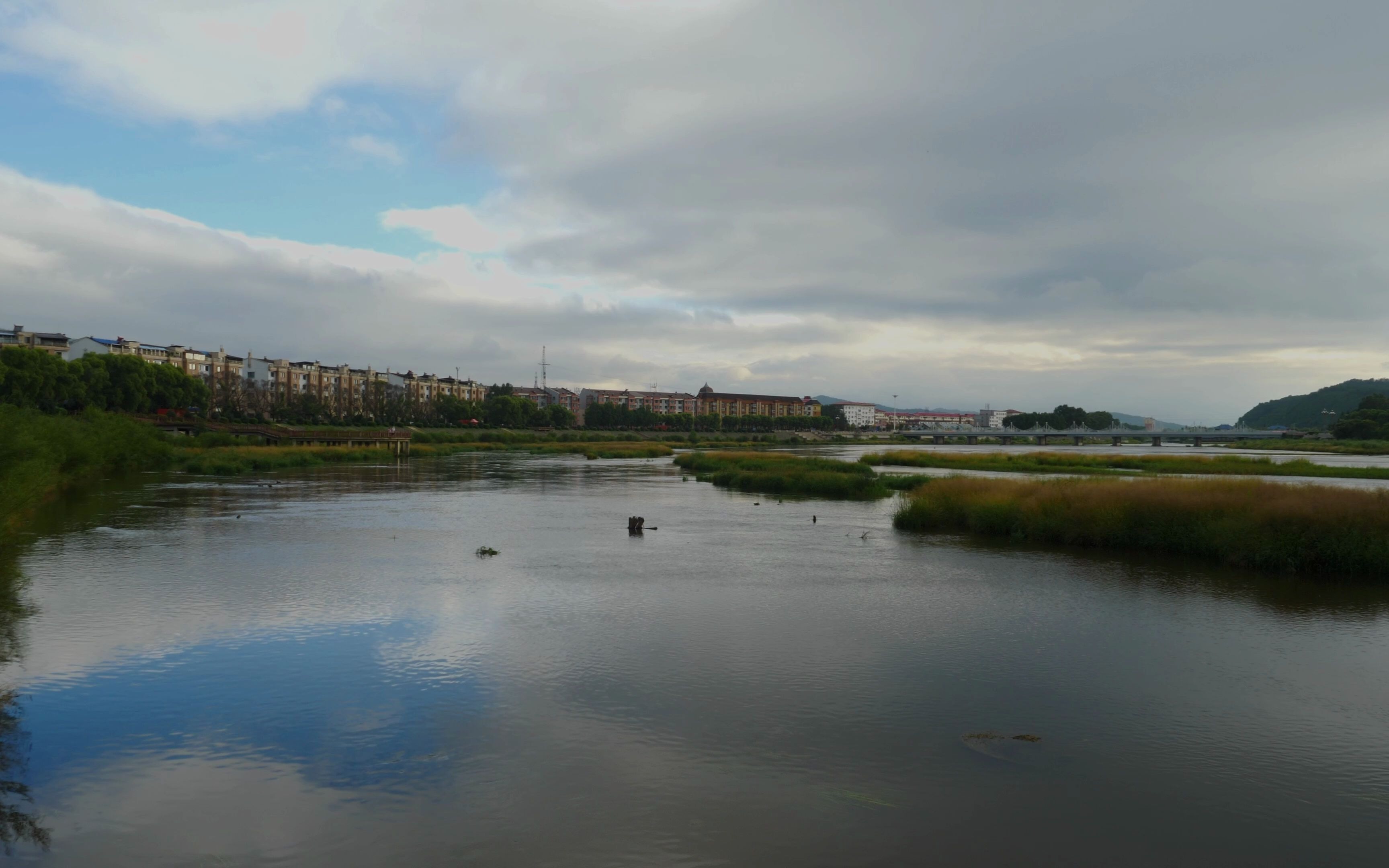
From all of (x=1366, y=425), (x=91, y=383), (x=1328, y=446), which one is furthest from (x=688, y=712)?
(x=1366, y=425)

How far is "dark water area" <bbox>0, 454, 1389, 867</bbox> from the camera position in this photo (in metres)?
8.91

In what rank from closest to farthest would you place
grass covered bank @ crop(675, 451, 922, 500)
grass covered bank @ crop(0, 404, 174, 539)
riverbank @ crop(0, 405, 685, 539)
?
grass covered bank @ crop(0, 404, 174, 539) → riverbank @ crop(0, 405, 685, 539) → grass covered bank @ crop(675, 451, 922, 500)

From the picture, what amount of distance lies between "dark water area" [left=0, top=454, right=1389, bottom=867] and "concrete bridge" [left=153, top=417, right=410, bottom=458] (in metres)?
70.7

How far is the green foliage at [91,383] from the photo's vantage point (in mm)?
76250

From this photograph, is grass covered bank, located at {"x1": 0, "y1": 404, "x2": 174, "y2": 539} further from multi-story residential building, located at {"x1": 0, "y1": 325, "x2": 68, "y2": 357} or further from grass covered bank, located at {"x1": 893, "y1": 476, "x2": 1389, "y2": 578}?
multi-story residential building, located at {"x1": 0, "y1": 325, "x2": 68, "y2": 357}

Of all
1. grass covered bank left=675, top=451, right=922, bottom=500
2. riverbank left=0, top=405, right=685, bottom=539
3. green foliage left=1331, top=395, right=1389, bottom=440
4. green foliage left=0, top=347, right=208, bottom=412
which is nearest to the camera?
riverbank left=0, top=405, right=685, bottom=539

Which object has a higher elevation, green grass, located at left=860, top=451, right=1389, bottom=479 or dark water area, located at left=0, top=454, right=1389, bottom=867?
green grass, located at left=860, top=451, right=1389, bottom=479

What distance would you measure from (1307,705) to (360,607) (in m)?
17.5

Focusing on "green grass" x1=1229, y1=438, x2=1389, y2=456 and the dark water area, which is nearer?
the dark water area

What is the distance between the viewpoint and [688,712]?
1240 cm

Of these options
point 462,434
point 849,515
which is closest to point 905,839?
point 849,515

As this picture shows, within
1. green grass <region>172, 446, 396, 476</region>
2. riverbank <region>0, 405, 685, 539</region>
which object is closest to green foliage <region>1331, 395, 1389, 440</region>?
riverbank <region>0, 405, 685, 539</region>

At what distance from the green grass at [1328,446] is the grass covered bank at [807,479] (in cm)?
7994

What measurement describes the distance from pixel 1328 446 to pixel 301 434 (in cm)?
13719
